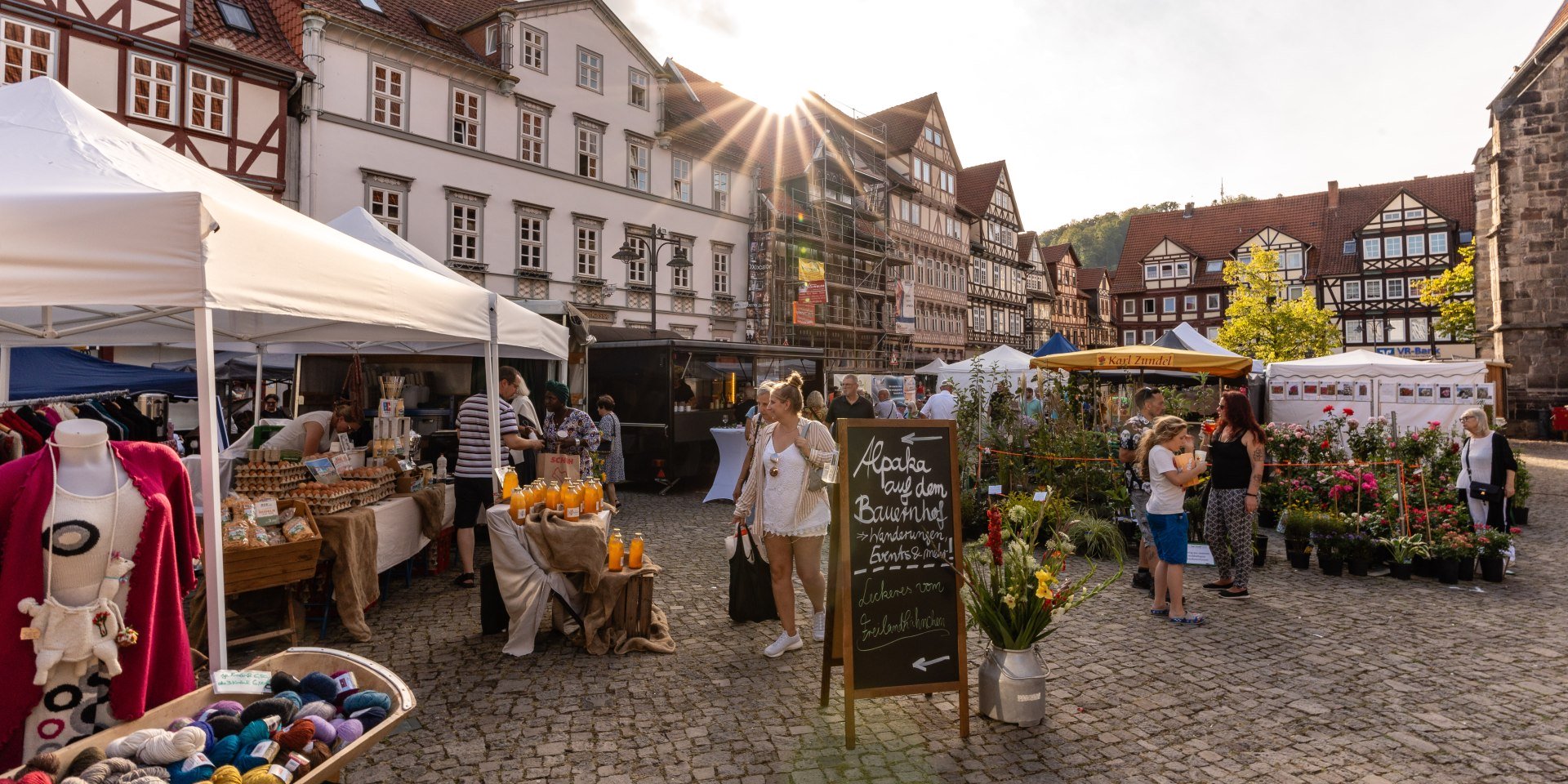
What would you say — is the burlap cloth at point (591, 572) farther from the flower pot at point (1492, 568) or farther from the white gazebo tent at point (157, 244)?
the flower pot at point (1492, 568)

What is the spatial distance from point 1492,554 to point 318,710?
916 centimetres

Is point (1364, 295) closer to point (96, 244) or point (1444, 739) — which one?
point (1444, 739)

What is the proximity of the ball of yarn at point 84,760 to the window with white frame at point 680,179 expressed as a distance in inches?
1066

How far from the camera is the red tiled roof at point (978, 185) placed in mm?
48562

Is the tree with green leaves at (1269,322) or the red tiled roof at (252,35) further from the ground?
the red tiled roof at (252,35)

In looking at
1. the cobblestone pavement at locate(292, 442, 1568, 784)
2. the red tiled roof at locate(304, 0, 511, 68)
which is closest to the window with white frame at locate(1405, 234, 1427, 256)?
the red tiled roof at locate(304, 0, 511, 68)

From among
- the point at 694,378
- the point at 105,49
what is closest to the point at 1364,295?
the point at 694,378

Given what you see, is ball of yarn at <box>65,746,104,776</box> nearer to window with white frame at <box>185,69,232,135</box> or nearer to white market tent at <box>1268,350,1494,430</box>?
white market tent at <box>1268,350,1494,430</box>

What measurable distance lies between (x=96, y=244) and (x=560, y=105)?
23.4 meters

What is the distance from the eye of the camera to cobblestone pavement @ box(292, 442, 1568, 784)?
3611 millimetres

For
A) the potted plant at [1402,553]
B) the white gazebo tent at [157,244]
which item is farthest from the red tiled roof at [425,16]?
the potted plant at [1402,553]

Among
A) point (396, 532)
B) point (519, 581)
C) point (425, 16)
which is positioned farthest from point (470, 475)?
point (425, 16)

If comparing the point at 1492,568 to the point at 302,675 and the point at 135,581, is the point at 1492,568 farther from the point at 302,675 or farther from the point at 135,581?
the point at 135,581

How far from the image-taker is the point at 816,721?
4125 millimetres
